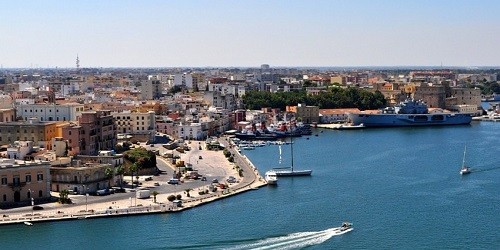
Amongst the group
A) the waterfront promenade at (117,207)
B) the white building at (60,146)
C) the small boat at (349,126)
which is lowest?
the small boat at (349,126)

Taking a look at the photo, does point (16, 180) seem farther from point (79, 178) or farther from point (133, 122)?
point (133, 122)

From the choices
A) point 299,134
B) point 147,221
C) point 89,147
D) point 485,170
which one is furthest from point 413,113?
point 147,221

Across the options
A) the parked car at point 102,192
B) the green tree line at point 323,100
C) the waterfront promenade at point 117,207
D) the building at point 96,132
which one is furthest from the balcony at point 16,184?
the green tree line at point 323,100

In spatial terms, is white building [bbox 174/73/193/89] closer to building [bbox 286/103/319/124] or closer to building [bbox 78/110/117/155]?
building [bbox 286/103/319/124]

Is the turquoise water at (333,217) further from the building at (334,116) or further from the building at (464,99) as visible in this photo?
the building at (464,99)

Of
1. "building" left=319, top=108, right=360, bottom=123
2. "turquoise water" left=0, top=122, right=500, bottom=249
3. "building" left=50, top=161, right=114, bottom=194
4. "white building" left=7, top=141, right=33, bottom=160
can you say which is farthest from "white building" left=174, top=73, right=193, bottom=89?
"building" left=50, top=161, right=114, bottom=194

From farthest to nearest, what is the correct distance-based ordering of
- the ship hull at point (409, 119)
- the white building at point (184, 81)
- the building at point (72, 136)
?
the white building at point (184, 81), the ship hull at point (409, 119), the building at point (72, 136)

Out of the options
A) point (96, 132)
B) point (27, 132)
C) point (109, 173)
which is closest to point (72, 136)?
point (96, 132)
